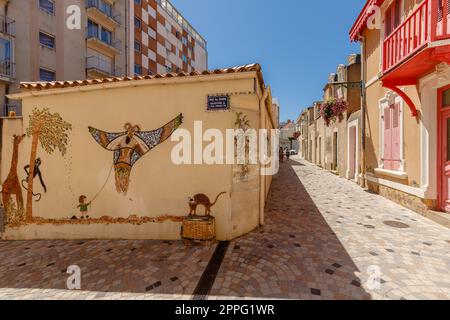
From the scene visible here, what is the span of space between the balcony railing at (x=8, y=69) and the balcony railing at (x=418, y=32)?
18.1 meters

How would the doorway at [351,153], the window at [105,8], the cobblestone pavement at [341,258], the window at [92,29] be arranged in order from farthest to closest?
the window at [105,8] < the window at [92,29] < the doorway at [351,153] < the cobblestone pavement at [341,258]

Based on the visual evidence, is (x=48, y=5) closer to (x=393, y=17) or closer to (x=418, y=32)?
(x=393, y=17)

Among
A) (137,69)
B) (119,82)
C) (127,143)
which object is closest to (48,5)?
(137,69)

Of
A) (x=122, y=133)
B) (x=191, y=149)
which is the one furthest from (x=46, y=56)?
(x=191, y=149)

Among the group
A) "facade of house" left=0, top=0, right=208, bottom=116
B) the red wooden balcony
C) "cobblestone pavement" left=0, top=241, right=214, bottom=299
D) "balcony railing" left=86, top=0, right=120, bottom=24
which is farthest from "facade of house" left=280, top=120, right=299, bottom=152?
"cobblestone pavement" left=0, top=241, right=214, bottom=299

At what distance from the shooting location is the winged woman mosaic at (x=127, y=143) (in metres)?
4.80

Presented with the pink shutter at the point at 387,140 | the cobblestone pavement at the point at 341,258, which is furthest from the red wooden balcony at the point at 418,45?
the cobblestone pavement at the point at 341,258

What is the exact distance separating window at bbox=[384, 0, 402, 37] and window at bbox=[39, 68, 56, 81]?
18.5 meters

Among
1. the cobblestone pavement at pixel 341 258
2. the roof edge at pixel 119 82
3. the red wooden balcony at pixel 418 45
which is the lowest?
the cobblestone pavement at pixel 341 258

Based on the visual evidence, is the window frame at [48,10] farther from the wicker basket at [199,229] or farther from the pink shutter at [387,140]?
the pink shutter at [387,140]

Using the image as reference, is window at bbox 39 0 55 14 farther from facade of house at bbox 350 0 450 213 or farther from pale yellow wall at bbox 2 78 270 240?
facade of house at bbox 350 0 450 213

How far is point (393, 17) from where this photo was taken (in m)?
7.15

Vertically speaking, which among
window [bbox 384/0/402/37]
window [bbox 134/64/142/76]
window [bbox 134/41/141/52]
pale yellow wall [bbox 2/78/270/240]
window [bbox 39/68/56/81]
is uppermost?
window [bbox 134/41/141/52]

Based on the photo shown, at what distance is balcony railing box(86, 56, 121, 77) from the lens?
→ 16.2m
